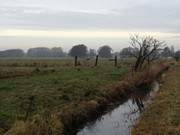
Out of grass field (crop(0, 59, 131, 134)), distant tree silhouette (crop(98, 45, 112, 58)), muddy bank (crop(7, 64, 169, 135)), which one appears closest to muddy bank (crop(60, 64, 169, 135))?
muddy bank (crop(7, 64, 169, 135))

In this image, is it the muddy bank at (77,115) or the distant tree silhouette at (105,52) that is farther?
the distant tree silhouette at (105,52)

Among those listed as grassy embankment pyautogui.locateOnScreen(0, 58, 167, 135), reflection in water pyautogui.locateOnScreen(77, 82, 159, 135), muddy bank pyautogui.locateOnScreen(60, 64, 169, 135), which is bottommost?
reflection in water pyautogui.locateOnScreen(77, 82, 159, 135)

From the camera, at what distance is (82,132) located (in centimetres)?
1658

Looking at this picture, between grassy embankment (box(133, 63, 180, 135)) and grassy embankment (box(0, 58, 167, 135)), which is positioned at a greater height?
grassy embankment (box(0, 58, 167, 135))

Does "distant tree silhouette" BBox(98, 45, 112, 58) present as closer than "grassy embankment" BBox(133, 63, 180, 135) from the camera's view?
No

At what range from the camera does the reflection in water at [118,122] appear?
666 inches

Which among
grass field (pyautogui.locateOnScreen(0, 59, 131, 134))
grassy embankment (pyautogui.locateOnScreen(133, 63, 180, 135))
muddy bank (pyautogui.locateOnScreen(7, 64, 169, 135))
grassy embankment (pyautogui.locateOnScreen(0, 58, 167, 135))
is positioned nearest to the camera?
muddy bank (pyautogui.locateOnScreen(7, 64, 169, 135))

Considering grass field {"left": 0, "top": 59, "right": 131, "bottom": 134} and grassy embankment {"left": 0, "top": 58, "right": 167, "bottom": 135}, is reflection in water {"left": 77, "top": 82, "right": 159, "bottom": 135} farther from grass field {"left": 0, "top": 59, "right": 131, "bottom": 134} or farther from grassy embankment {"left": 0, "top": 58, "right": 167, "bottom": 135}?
grass field {"left": 0, "top": 59, "right": 131, "bottom": 134}

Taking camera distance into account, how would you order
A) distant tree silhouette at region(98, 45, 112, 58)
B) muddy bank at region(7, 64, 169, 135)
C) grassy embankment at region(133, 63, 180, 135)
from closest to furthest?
muddy bank at region(7, 64, 169, 135) < grassy embankment at region(133, 63, 180, 135) < distant tree silhouette at region(98, 45, 112, 58)

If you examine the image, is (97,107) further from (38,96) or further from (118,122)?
(38,96)

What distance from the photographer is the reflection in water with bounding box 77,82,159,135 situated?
16906 millimetres

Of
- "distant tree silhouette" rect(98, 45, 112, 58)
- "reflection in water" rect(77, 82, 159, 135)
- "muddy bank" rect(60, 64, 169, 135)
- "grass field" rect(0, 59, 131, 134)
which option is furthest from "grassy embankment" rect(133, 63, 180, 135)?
"distant tree silhouette" rect(98, 45, 112, 58)

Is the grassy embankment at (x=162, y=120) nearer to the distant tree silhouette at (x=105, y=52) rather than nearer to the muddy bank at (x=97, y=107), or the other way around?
the muddy bank at (x=97, y=107)

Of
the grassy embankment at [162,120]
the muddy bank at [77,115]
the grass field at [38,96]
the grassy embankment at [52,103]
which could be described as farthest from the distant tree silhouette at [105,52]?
the grassy embankment at [162,120]
